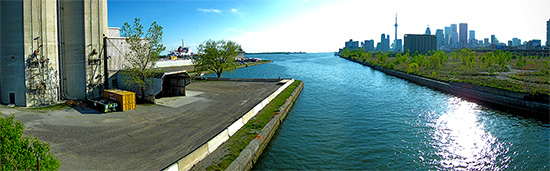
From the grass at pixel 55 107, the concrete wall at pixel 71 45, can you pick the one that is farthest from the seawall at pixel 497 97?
the concrete wall at pixel 71 45

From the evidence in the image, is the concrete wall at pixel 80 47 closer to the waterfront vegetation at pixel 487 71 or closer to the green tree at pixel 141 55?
the green tree at pixel 141 55

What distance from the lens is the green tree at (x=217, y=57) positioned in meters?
49.8

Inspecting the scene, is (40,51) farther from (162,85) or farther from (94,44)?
(162,85)

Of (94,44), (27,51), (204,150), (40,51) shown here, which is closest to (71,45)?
(94,44)

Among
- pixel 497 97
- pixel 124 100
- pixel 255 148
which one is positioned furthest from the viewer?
pixel 497 97

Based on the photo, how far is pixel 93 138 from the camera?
15938 millimetres

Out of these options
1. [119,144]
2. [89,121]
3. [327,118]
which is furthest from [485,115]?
[89,121]

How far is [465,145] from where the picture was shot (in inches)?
754

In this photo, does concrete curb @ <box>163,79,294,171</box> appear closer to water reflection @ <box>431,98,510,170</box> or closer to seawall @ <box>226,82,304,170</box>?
seawall @ <box>226,82,304,170</box>

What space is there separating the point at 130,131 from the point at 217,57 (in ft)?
111

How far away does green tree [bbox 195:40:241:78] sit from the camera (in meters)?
49.8

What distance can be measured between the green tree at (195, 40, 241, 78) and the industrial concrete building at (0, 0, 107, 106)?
74.5 feet

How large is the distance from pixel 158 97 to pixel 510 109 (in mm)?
34313

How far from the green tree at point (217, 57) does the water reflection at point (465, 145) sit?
1284 inches
